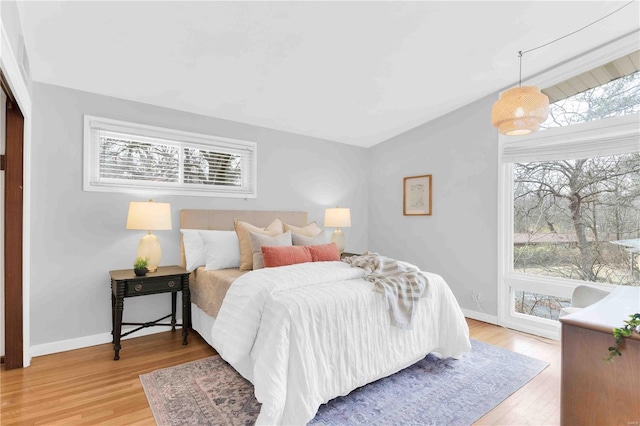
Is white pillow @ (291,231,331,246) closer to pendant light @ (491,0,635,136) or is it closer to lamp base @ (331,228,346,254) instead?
lamp base @ (331,228,346,254)

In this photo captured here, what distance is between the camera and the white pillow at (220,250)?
123 inches

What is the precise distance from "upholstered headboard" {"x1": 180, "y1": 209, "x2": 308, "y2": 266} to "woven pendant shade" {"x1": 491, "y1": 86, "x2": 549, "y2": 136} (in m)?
2.57

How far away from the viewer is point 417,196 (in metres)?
4.55

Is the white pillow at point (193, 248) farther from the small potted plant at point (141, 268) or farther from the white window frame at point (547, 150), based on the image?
the white window frame at point (547, 150)

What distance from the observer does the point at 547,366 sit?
106 inches

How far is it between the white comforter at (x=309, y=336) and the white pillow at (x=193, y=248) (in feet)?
3.43

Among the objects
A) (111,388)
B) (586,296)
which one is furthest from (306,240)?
(586,296)

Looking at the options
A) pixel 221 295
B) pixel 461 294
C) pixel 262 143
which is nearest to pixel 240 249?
pixel 221 295

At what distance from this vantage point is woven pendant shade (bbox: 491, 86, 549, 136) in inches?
90.4

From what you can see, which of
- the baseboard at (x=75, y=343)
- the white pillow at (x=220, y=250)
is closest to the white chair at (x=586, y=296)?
the white pillow at (x=220, y=250)

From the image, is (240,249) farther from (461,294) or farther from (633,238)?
(633,238)

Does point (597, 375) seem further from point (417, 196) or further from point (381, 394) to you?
point (417, 196)

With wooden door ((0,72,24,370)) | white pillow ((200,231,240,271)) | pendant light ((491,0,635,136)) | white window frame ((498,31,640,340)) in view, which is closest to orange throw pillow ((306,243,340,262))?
white pillow ((200,231,240,271))

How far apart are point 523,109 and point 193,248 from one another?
305 cm
